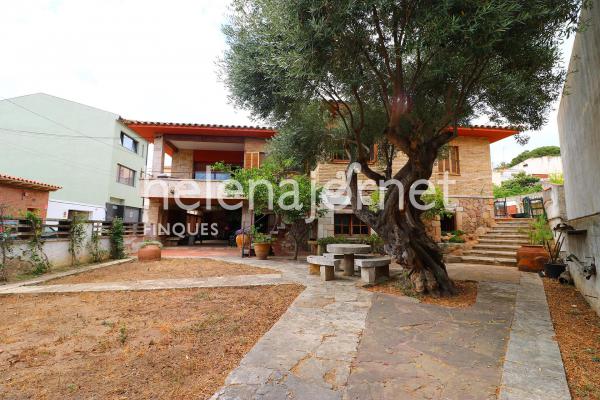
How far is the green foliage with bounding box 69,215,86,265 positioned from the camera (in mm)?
8500

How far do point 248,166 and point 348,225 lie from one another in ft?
18.1

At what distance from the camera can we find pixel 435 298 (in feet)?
15.8

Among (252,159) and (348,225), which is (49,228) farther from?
(348,225)

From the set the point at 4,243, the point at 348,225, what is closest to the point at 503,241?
the point at 348,225

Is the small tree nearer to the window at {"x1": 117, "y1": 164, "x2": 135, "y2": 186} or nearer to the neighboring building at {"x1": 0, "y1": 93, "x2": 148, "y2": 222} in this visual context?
the neighboring building at {"x1": 0, "y1": 93, "x2": 148, "y2": 222}

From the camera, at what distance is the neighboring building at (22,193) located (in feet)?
35.0

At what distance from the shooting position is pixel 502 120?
6.52 m

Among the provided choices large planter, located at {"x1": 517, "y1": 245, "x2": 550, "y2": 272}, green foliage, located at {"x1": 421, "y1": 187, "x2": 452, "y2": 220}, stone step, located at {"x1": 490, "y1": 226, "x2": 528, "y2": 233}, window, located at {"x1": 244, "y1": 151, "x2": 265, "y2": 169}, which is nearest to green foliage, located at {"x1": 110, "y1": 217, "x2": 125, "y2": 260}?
window, located at {"x1": 244, "y1": 151, "x2": 265, "y2": 169}

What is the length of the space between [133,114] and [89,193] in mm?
8355

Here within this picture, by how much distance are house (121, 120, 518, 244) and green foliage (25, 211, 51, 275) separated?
5557 millimetres

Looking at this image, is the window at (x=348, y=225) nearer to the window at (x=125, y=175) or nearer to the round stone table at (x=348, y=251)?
the round stone table at (x=348, y=251)

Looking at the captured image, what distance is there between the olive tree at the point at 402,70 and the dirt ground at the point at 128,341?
294 cm

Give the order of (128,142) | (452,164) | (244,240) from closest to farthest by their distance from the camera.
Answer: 1. (244,240)
2. (452,164)
3. (128,142)

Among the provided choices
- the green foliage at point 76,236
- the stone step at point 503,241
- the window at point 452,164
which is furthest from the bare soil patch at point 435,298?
the green foliage at point 76,236
